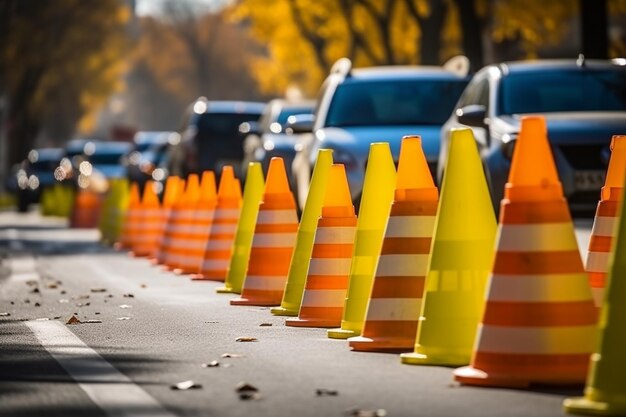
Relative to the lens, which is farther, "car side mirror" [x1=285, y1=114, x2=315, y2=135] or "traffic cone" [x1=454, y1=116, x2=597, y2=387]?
"car side mirror" [x1=285, y1=114, x2=315, y2=135]

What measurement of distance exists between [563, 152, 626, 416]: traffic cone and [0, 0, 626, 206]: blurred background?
65.7 feet

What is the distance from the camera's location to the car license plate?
15.3m

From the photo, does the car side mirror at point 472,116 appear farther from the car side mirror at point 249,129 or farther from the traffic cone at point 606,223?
the car side mirror at point 249,129

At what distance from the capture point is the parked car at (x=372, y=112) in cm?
1762

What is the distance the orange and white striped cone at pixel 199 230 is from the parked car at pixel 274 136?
14.7 feet

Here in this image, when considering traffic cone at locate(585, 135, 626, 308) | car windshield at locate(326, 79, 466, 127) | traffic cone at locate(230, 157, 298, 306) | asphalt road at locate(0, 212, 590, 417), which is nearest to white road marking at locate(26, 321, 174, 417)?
asphalt road at locate(0, 212, 590, 417)

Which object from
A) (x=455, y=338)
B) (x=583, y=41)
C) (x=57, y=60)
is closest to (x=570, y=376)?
(x=455, y=338)

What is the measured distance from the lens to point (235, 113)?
31141 millimetres

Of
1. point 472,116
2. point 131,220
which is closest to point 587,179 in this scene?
point 472,116

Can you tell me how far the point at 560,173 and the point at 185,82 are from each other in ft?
383

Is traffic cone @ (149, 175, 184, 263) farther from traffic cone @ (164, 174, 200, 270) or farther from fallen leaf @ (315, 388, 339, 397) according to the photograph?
fallen leaf @ (315, 388, 339, 397)

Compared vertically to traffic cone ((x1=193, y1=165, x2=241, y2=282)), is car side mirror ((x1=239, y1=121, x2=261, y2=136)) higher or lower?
higher

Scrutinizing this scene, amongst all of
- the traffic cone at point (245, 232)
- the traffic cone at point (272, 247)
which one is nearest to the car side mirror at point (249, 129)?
the traffic cone at point (245, 232)

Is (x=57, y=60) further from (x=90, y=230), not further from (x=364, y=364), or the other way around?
(x=364, y=364)
